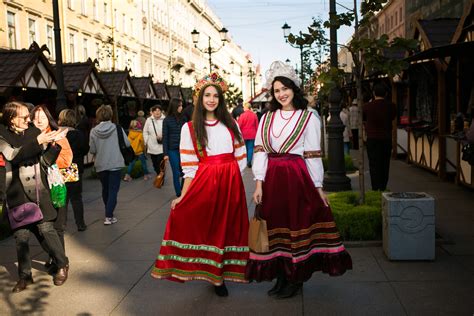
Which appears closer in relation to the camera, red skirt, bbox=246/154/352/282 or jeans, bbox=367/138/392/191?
red skirt, bbox=246/154/352/282

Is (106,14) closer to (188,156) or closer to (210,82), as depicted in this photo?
(210,82)

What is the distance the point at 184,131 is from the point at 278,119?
81cm

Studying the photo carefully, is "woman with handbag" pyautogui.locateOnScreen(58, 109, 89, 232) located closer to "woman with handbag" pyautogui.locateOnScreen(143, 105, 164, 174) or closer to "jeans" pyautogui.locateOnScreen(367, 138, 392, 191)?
"jeans" pyautogui.locateOnScreen(367, 138, 392, 191)

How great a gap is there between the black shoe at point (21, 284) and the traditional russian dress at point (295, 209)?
220 centimetres

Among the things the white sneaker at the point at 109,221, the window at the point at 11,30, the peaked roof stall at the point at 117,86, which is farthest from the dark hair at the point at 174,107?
the window at the point at 11,30

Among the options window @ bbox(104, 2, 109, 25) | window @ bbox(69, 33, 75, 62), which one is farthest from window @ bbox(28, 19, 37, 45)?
window @ bbox(104, 2, 109, 25)

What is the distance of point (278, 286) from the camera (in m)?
4.88

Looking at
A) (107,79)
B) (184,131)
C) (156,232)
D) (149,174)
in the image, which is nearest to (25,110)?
(184,131)

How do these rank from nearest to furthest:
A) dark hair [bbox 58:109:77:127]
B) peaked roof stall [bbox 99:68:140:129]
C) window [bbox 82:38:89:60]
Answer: dark hair [bbox 58:109:77:127], peaked roof stall [bbox 99:68:140:129], window [bbox 82:38:89:60]

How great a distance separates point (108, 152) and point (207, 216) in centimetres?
395

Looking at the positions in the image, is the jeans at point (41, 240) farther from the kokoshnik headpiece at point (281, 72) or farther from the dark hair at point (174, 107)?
the dark hair at point (174, 107)

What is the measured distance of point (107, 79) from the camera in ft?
75.9

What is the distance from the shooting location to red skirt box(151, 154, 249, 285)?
4801 millimetres

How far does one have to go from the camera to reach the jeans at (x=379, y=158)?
9.07 m
